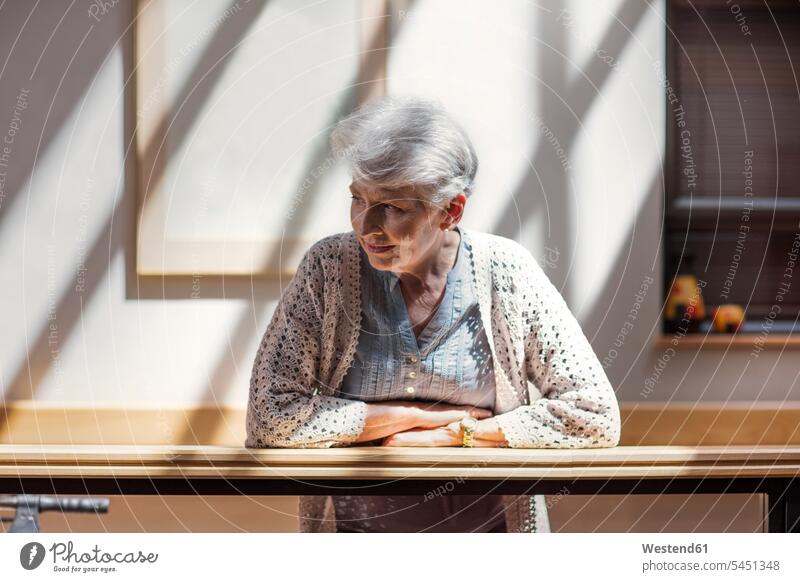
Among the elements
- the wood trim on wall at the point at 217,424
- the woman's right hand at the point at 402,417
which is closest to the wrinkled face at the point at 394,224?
the woman's right hand at the point at 402,417

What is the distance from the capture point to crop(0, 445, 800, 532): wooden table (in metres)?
0.67

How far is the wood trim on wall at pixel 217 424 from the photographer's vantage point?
921 mm

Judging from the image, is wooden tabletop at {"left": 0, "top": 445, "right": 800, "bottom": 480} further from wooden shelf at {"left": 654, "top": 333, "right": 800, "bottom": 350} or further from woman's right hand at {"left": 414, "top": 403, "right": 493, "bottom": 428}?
wooden shelf at {"left": 654, "top": 333, "right": 800, "bottom": 350}

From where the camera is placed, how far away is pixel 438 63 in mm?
956

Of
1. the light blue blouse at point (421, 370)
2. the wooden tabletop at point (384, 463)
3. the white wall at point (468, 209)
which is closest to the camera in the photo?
the wooden tabletop at point (384, 463)

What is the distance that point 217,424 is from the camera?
38.6 inches

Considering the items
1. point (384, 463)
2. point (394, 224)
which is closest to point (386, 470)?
point (384, 463)

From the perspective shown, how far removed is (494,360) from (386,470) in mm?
165

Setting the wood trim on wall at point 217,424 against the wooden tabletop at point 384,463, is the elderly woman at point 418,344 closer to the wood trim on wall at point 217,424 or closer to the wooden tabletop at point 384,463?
the wooden tabletop at point 384,463

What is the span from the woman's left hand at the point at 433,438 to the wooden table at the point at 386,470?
55mm
